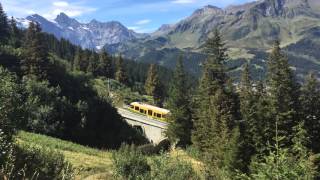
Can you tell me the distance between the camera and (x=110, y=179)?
759 inches

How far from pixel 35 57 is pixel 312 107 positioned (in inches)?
1575

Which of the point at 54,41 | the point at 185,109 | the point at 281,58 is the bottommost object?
the point at 185,109

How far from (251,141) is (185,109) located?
54.0 ft

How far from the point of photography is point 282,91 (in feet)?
150

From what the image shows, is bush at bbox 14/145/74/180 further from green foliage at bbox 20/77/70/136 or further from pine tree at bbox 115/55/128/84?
pine tree at bbox 115/55/128/84

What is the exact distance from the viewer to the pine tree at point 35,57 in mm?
63688

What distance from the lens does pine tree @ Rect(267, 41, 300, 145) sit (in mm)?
45031

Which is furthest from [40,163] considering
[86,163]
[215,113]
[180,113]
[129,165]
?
[180,113]

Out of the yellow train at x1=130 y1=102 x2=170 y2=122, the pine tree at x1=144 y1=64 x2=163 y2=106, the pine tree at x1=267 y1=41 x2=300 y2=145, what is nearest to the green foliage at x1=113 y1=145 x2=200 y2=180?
the pine tree at x1=267 y1=41 x2=300 y2=145

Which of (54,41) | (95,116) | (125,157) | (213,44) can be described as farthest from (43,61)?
(54,41)

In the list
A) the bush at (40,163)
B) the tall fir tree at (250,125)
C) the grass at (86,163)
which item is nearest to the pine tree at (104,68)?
the tall fir tree at (250,125)

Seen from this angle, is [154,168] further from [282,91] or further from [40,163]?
[282,91]

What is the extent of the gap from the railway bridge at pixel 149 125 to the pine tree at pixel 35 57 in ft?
58.5

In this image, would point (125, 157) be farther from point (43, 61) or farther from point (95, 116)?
point (43, 61)
